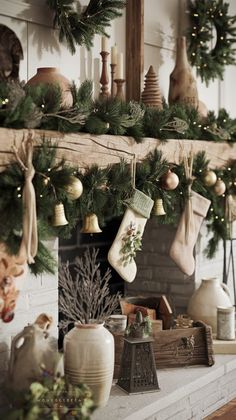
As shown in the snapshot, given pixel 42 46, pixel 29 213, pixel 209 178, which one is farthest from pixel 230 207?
pixel 29 213

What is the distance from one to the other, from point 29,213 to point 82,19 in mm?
1199

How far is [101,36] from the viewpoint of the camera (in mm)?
3625

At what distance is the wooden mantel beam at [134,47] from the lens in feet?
12.3

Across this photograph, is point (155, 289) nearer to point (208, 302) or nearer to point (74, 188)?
point (208, 302)

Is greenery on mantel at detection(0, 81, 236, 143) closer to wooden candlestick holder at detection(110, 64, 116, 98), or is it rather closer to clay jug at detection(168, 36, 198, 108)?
clay jug at detection(168, 36, 198, 108)

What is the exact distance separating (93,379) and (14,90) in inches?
45.5

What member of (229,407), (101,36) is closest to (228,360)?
(229,407)

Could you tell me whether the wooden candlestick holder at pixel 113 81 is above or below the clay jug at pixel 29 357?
above

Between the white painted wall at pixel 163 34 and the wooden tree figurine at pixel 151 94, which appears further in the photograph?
the white painted wall at pixel 163 34

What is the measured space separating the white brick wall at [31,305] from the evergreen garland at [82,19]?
105cm

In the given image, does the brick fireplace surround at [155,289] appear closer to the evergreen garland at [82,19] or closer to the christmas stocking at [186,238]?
the christmas stocking at [186,238]

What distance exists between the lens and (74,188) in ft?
8.84

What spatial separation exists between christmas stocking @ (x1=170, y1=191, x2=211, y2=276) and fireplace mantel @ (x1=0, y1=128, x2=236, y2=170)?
0.27 metres

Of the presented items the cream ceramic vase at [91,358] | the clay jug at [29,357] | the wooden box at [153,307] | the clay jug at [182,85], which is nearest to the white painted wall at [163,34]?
the clay jug at [182,85]
